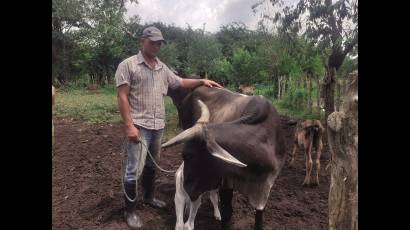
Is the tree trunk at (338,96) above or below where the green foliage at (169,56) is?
below

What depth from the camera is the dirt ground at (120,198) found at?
4914mm

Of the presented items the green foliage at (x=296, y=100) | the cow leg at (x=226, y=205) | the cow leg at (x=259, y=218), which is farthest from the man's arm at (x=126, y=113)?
the green foliage at (x=296, y=100)

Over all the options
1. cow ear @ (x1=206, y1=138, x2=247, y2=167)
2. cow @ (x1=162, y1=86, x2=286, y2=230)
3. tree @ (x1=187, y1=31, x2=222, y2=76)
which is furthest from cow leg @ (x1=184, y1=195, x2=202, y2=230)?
tree @ (x1=187, y1=31, x2=222, y2=76)

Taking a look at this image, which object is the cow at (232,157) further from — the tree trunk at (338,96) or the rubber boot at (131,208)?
the tree trunk at (338,96)

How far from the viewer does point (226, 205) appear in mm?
4520

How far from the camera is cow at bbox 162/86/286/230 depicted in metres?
3.83

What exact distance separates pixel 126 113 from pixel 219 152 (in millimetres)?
1270

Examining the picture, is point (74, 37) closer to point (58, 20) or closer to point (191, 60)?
point (58, 20)

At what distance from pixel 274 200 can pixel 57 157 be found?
14.4ft

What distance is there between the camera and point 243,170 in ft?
13.3

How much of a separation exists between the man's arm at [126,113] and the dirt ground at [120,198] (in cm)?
116

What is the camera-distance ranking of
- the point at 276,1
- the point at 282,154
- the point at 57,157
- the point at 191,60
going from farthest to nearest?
1. the point at 191,60
2. the point at 276,1
3. the point at 57,157
4. the point at 282,154

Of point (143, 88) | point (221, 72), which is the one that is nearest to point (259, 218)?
point (143, 88)
